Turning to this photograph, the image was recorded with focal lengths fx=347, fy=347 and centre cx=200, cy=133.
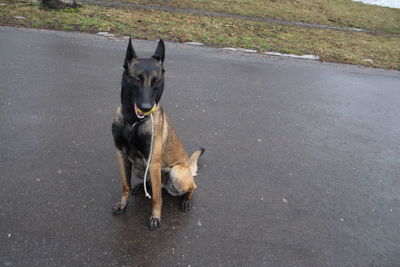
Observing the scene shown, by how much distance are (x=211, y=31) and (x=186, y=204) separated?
8281 millimetres

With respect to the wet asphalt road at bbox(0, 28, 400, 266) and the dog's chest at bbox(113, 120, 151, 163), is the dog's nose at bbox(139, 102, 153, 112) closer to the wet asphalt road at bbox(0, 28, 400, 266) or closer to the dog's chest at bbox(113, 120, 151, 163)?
the dog's chest at bbox(113, 120, 151, 163)

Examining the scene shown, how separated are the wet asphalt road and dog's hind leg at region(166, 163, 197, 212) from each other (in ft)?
0.40

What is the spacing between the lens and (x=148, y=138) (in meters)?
3.33

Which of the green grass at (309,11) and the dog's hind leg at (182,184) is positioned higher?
the green grass at (309,11)

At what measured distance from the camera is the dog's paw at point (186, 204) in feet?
12.6

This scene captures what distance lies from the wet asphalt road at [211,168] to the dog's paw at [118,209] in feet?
0.25

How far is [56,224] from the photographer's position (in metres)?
3.40

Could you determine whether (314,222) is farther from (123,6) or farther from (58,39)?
(123,6)

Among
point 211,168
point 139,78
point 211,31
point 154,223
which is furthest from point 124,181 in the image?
point 211,31

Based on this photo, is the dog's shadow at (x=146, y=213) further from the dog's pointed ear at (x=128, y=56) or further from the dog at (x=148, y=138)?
the dog's pointed ear at (x=128, y=56)

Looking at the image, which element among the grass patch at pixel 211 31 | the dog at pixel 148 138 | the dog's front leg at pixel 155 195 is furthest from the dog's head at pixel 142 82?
the grass patch at pixel 211 31

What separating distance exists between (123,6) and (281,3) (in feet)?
30.5

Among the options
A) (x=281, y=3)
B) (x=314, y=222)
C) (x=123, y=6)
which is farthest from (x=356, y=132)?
(x=281, y=3)

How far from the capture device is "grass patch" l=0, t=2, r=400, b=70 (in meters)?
9.84
